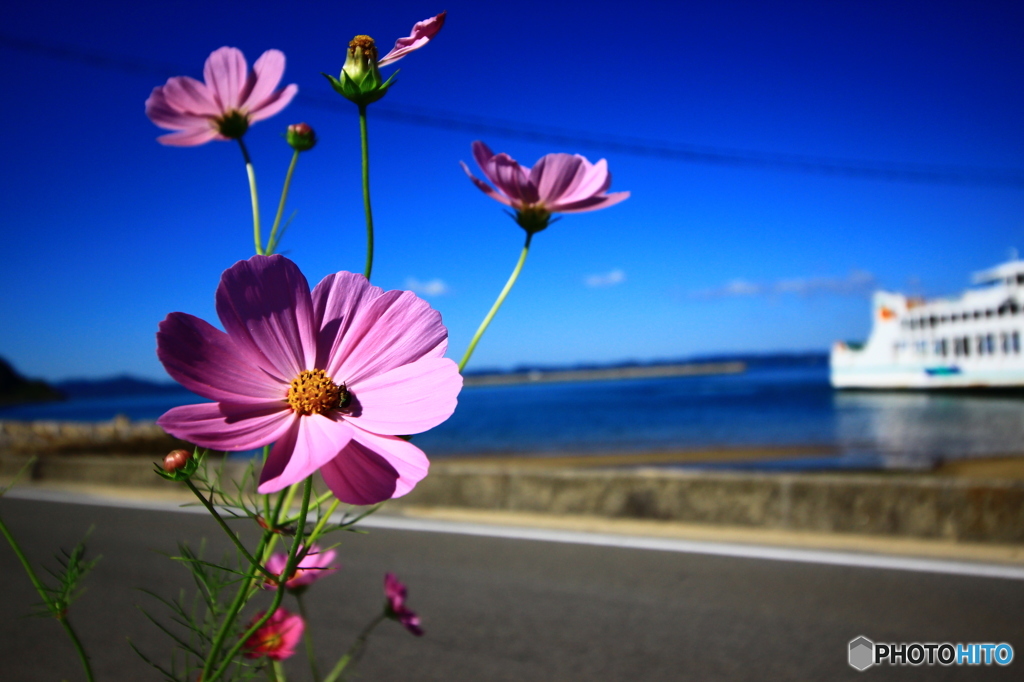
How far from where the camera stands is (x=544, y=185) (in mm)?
469

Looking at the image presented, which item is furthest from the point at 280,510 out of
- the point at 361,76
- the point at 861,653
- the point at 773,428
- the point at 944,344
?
the point at 944,344

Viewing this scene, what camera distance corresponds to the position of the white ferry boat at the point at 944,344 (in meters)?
29.3

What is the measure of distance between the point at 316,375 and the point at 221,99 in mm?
271

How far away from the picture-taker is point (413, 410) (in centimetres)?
29

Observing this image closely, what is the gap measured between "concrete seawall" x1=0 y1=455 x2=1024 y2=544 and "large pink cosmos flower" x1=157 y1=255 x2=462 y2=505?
15.3ft

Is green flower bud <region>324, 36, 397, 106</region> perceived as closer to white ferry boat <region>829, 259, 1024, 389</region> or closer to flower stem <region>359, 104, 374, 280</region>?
flower stem <region>359, 104, 374, 280</region>

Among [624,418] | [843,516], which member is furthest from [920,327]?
[843,516]

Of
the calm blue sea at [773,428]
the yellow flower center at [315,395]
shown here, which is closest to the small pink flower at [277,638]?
the yellow flower center at [315,395]

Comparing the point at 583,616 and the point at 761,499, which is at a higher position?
the point at 761,499

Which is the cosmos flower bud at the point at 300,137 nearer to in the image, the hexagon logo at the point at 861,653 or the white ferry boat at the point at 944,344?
the hexagon logo at the point at 861,653

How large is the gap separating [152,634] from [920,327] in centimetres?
3826

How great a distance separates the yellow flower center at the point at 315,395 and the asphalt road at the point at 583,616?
292 cm

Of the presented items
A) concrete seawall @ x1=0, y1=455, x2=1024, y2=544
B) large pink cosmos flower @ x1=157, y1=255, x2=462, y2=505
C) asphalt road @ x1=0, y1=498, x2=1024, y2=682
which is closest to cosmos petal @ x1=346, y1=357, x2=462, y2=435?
large pink cosmos flower @ x1=157, y1=255, x2=462, y2=505

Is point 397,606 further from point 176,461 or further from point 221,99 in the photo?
point 221,99
